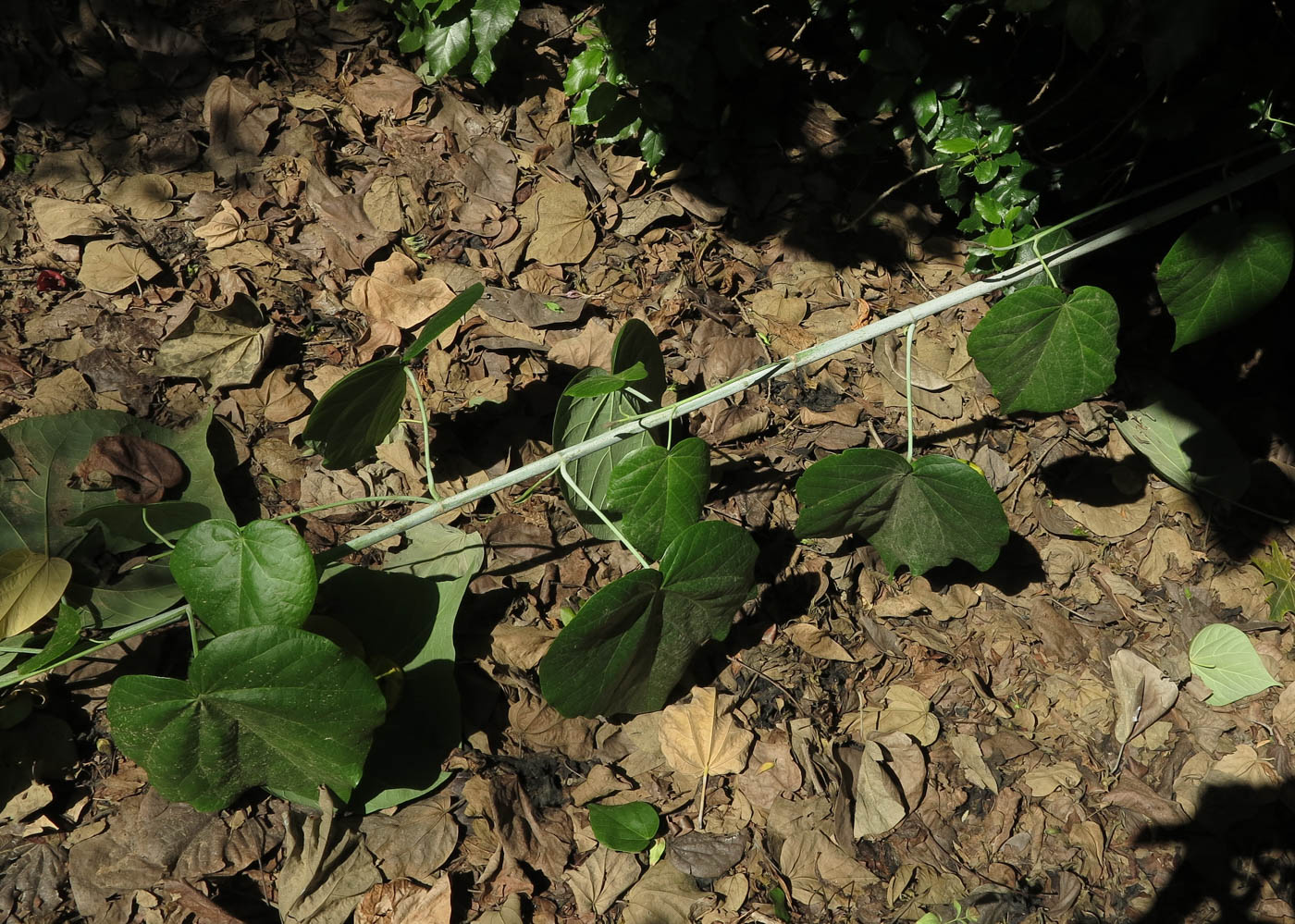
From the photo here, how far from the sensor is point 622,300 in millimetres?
2412

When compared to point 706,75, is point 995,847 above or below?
below

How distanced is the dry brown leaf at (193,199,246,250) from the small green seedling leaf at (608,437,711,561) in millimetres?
1410

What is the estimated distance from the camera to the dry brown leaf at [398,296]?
2254 mm

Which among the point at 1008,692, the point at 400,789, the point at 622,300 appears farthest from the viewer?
the point at 622,300

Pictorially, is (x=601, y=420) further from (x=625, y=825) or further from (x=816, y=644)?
(x=625, y=825)

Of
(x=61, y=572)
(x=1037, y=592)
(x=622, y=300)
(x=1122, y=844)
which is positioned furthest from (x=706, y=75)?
(x=1122, y=844)

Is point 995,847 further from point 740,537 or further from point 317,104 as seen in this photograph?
point 317,104

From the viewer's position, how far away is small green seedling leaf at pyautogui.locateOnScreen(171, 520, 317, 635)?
147cm

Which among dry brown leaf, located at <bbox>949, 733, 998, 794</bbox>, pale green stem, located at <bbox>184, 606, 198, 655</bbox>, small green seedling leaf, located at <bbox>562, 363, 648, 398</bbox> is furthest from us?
dry brown leaf, located at <bbox>949, 733, 998, 794</bbox>

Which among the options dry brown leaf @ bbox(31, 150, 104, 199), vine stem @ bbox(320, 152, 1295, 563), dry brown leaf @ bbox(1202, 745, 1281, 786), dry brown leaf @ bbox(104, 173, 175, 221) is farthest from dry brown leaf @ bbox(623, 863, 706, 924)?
dry brown leaf @ bbox(31, 150, 104, 199)

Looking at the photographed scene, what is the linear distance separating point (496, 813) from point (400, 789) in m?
0.21

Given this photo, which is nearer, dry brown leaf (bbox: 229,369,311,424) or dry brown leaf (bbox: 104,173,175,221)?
dry brown leaf (bbox: 229,369,311,424)

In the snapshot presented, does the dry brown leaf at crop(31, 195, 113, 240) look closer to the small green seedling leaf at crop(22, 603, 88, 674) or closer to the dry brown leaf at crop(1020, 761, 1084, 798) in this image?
the small green seedling leaf at crop(22, 603, 88, 674)

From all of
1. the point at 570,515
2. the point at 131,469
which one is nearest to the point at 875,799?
the point at 570,515
